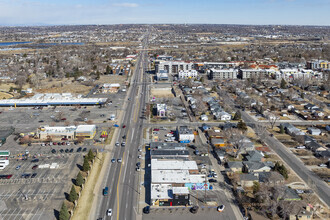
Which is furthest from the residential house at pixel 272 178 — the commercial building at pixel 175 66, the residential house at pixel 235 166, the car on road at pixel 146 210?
the commercial building at pixel 175 66

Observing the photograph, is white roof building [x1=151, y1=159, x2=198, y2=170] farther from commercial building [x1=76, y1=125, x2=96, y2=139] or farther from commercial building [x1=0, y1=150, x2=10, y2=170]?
commercial building [x1=0, y1=150, x2=10, y2=170]

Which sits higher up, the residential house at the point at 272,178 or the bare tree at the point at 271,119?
the bare tree at the point at 271,119

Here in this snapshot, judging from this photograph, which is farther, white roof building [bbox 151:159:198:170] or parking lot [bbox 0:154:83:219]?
white roof building [bbox 151:159:198:170]

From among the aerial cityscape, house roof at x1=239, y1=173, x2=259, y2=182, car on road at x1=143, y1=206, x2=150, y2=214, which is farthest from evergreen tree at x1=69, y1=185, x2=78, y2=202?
house roof at x1=239, y1=173, x2=259, y2=182

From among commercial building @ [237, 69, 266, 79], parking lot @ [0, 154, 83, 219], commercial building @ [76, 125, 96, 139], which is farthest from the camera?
commercial building @ [237, 69, 266, 79]

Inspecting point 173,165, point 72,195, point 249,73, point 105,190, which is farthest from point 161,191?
point 249,73

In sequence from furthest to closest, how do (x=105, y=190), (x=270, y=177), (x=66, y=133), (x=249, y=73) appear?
(x=249, y=73) → (x=66, y=133) → (x=270, y=177) → (x=105, y=190)

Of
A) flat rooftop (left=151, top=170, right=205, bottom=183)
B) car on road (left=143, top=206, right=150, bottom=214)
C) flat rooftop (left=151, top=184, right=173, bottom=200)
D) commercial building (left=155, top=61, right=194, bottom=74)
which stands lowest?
car on road (left=143, top=206, right=150, bottom=214)

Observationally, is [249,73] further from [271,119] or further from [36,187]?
[36,187]

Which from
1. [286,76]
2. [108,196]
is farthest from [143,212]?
[286,76]

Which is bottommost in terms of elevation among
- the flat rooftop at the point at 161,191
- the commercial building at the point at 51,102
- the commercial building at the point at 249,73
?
the flat rooftop at the point at 161,191

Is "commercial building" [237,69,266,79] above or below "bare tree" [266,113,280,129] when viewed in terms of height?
above

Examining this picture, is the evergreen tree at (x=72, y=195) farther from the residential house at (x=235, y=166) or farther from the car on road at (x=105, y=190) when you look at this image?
the residential house at (x=235, y=166)
